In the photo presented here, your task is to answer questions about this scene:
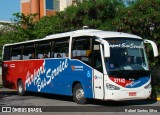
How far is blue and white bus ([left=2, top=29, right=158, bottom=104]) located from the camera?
16.5 meters

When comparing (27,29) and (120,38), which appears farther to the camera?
(27,29)

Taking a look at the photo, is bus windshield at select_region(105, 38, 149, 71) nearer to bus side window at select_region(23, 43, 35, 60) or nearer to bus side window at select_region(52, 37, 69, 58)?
bus side window at select_region(52, 37, 69, 58)

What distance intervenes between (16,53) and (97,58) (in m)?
9.24

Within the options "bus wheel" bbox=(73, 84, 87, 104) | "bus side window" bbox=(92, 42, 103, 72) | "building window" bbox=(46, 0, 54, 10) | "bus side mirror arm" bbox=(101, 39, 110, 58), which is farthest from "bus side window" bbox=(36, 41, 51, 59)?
"building window" bbox=(46, 0, 54, 10)

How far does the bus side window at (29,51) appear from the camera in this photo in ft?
75.0

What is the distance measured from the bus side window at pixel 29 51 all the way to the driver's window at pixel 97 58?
6409 mm

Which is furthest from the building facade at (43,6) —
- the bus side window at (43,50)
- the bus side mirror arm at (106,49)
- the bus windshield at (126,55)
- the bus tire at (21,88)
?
the bus side mirror arm at (106,49)

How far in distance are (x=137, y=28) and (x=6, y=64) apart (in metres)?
8.28

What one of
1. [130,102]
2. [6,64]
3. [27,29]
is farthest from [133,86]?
[27,29]

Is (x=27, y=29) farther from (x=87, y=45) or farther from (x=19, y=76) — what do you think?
(x=87, y=45)

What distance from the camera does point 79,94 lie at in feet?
59.3

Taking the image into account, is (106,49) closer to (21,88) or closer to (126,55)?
(126,55)

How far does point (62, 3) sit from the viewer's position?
244 feet

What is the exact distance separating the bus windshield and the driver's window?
324mm
